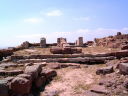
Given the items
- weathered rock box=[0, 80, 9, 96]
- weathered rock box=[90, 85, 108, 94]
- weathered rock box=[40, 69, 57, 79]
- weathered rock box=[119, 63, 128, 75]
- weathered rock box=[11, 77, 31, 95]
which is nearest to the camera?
weathered rock box=[0, 80, 9, 96]

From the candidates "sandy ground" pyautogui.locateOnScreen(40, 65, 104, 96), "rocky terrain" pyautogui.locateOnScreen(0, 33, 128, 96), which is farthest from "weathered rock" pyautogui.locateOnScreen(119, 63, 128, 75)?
"sandy ground" pyautogui.locateOnScreen(40, 65, 104, 96)

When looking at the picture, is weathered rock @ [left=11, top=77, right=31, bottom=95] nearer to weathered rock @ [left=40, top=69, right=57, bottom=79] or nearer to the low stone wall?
the low stone wall

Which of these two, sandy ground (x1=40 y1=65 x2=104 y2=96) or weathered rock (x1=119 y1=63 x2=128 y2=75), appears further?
weathered rock (x1=119 y1=63 x2=128 y2=75)

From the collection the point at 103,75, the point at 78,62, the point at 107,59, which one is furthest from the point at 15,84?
the point at 107,59

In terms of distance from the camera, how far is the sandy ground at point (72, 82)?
9398 millimetres

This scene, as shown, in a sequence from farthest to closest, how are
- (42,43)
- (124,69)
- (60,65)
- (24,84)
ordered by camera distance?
(42,43), (60,65), (124,69), (24,84)

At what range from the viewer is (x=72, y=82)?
34.3ft

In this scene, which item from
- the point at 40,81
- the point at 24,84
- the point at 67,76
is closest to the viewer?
the point at 24,84

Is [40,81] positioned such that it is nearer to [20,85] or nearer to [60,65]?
[20,85]

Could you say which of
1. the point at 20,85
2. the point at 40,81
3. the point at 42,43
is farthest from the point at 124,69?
the point at 42,43

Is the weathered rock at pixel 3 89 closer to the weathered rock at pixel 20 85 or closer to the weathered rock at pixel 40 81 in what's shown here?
the weathered rock at pixel 20 85

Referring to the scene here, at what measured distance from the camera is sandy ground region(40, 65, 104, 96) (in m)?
9.40

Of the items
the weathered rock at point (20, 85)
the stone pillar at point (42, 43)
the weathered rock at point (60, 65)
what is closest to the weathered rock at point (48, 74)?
the weathered rock at point (60, 65)

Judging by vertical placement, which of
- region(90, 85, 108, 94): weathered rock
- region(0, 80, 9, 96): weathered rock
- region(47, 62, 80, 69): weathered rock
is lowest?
region(90, 85, 108, 94): weathered rock
